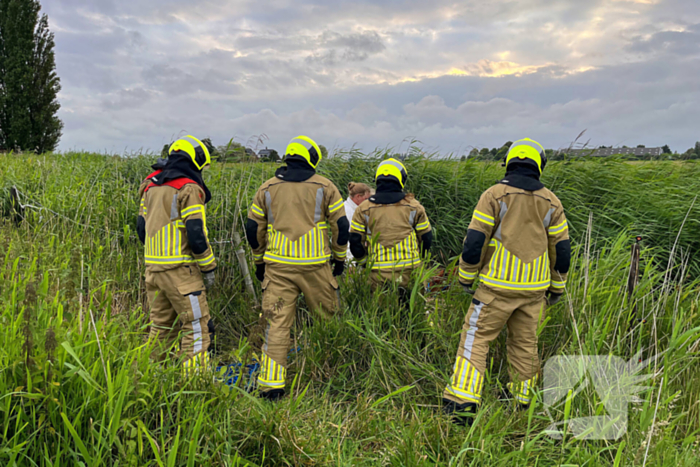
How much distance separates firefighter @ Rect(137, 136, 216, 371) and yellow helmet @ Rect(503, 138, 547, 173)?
2.68 meters

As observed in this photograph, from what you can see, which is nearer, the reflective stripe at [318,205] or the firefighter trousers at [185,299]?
the firefighter trousers at [185,299]

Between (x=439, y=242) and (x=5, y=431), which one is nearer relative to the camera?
(x=5, y=431)

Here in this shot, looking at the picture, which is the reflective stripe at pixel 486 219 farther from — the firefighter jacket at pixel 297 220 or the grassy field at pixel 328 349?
the firefighter jacket at pixel 297 220

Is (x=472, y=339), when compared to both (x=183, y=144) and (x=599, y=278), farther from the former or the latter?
(x=183, y=144)

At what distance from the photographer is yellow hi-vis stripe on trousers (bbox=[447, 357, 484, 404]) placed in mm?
3016

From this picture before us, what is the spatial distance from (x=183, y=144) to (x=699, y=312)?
484 cm

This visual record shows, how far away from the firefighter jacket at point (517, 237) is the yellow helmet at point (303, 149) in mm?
1624

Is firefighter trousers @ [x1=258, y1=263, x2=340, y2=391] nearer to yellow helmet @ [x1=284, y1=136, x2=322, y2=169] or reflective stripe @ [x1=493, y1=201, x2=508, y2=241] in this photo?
yellow helmet @ [x1=284, y1=136, x2=322, y2=169]

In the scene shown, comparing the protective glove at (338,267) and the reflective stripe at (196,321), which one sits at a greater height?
the protective glove at (338,267)

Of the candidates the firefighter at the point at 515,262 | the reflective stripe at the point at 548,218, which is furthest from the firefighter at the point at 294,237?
the reflective stripe at the point at 548,218

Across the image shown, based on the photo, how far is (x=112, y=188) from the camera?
19.0 feet

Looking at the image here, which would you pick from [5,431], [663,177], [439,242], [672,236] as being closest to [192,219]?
[5,431]

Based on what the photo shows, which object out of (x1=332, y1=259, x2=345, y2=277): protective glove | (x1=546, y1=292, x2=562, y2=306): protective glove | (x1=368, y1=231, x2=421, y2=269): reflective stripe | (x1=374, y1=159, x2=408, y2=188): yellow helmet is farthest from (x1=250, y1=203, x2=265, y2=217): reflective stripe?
(x1=546, y1=292, x2=562, y2=306): protective glove

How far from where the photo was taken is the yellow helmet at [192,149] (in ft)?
12.3
